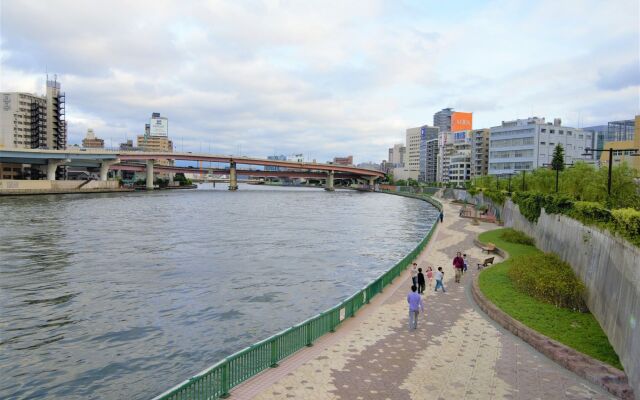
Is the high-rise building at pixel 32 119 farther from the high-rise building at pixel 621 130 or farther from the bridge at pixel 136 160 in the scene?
the high-rise building at pixel 621 130

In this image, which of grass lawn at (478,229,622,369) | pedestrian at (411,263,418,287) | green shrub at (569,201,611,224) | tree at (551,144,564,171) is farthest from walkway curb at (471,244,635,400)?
tree at (551,144,564,171)

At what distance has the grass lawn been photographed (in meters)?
15.1

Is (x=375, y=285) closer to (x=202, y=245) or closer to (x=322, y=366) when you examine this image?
(x=322, y=366)

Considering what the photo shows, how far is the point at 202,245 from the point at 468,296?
26.2 meters

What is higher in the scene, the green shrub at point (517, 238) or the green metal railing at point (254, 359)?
the green shrub at point (517, 238)

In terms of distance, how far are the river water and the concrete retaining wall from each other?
38.0 feet

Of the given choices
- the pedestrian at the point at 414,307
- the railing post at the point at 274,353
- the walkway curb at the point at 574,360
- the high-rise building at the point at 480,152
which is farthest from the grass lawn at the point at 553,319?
the high-rise building at the point at 480,152

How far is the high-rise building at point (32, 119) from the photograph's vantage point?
474 ft

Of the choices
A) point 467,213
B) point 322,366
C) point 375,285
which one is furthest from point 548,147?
point 322,366

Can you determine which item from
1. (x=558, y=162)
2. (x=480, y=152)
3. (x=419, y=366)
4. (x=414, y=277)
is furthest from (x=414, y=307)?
(x=480, y=152)

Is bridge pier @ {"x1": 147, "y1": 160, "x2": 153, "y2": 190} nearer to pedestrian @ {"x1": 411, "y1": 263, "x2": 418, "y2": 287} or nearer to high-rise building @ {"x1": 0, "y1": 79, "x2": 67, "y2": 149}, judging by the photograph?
high-rise building @ {"x1": 0, "y1": 79, "x2": 67, "y2": 149}

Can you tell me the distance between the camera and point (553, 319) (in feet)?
58.9

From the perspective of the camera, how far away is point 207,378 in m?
11.2

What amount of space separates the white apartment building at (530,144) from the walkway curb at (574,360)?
119 m
